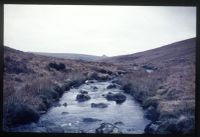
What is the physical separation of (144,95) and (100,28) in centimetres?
91

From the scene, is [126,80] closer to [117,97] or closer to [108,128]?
[117,97]

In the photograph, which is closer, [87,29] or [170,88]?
[170,88]

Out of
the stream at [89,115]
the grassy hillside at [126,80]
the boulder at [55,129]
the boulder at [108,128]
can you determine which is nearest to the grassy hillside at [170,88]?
the grassy hillside at [126,80]

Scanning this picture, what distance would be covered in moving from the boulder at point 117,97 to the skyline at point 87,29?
46 cm

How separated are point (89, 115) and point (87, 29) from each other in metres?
0.98

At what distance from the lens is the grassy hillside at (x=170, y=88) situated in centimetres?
382

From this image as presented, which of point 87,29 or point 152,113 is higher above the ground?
point 87,29

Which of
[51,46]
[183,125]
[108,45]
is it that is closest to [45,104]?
[51,46]

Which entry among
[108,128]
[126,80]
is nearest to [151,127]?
[108,128]

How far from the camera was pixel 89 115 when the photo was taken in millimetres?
3881

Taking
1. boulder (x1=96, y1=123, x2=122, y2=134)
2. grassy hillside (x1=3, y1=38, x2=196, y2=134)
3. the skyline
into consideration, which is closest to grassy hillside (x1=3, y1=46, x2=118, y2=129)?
grassy hillside (x1=3, y1=38, x2=196, y2=134)

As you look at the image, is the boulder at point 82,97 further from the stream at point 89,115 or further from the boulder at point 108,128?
the boulder at point 108,128

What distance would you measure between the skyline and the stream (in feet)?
1.52

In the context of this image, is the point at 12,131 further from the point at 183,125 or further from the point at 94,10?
the point at 183,125
